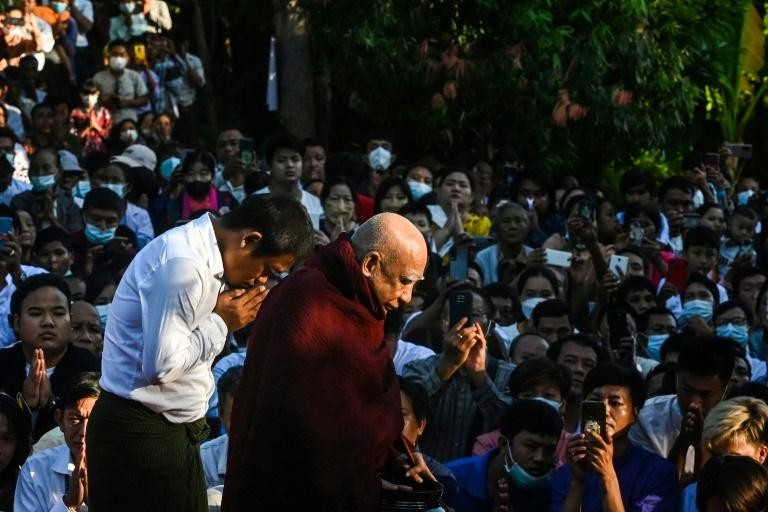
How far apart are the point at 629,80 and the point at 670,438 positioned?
27.8ft

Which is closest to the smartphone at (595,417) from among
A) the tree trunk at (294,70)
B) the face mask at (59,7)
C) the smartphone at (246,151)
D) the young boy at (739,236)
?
the smartphone at (246,151)

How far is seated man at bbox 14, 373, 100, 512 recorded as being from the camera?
23.6 ft

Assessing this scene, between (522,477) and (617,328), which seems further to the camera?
(617,328)

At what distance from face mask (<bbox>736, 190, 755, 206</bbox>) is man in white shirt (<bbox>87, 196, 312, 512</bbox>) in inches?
449

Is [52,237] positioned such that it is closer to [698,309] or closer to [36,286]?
[36,286]

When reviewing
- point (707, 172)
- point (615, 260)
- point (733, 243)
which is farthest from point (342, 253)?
point (707, 172)

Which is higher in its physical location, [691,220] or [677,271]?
[691,220]

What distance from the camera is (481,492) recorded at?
753 cm

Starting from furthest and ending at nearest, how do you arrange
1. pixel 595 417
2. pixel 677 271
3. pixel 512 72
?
pixel 512 72 → pixel 677 271 → pixel 595 417

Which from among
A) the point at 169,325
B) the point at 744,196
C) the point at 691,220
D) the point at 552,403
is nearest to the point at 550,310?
the point at 552,403

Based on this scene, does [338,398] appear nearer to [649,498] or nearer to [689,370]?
[649,498]

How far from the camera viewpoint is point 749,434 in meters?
6.89

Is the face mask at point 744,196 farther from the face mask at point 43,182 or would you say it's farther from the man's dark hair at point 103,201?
the man's dark hair at point 103,201

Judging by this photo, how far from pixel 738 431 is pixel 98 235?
5513 millimetres
